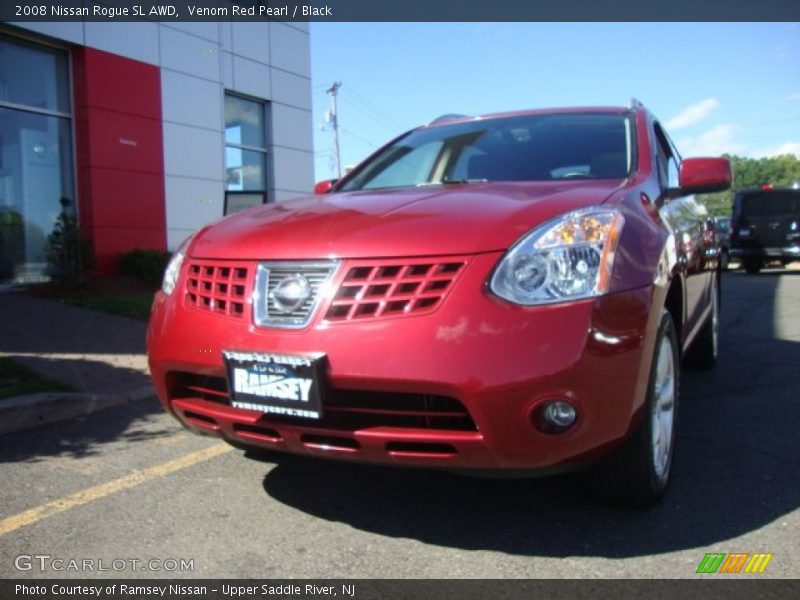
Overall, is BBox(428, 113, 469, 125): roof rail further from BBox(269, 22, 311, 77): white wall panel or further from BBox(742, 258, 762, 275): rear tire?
BBox(742, 258, 762, 275): rear tire

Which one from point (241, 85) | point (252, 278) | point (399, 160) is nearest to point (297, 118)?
point (241, 85)

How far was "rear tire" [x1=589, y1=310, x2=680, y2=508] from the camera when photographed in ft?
8.10

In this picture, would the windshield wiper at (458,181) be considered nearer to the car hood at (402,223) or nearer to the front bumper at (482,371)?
the car hood at (402,223)

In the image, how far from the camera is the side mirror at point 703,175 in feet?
11.6

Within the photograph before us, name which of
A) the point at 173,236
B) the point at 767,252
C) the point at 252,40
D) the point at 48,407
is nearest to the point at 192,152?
the point at 173,236

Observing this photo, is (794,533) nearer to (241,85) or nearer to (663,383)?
(663,383)

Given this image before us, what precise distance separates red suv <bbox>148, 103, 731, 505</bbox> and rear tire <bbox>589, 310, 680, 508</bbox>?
0.01 m

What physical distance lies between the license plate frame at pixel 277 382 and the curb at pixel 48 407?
7.81 ft

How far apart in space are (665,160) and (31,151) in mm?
8886

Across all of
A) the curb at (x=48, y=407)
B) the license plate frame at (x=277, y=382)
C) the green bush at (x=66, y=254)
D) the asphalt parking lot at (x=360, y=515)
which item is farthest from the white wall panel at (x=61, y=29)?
the license plate frame at (x=277, y=382)

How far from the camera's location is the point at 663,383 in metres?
2.77

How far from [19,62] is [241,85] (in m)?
3.86

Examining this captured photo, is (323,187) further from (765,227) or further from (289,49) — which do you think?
(765,227)

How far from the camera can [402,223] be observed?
2.44m
